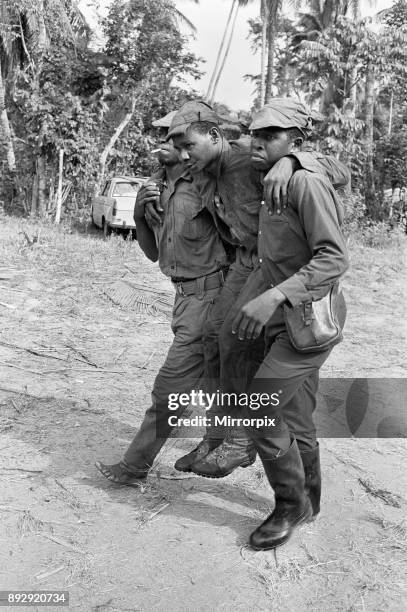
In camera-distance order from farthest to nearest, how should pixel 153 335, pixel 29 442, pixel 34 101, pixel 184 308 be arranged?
pixel 34 101 < pixel 153 335 < pixel 29 442 < pixel 184 308

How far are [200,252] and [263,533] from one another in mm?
1467

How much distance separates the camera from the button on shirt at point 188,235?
365 cm

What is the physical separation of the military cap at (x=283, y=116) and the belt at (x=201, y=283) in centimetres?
94

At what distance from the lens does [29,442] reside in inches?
167

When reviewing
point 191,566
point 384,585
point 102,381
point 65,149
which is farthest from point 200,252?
point 65,149

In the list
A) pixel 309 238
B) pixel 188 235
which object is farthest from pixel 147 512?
pixel 309 238

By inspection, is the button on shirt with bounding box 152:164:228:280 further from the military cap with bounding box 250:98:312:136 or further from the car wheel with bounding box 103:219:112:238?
the car wheel with bounding box 103:219:112:238

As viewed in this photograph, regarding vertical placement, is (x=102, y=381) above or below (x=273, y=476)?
below

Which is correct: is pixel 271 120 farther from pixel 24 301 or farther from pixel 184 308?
pixel 24 301

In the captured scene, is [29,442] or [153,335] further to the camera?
[153,335]

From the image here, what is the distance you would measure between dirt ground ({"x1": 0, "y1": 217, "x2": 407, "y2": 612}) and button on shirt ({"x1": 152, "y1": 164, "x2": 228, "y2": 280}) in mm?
1200

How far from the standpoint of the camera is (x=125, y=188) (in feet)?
50.4

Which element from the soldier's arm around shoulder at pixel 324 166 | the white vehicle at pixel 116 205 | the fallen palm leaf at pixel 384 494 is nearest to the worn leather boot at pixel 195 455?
the fallen palm leaf at pixel 384 494

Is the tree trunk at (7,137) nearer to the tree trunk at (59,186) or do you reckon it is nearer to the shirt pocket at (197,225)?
the tree trunk at (59,186)
